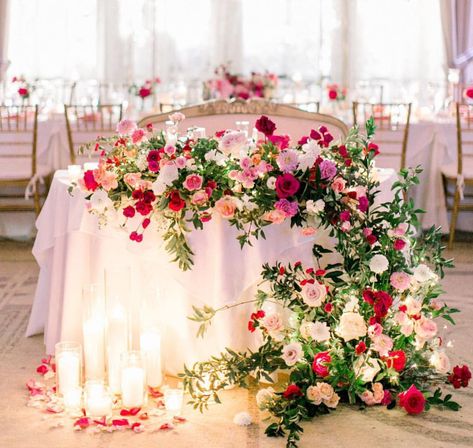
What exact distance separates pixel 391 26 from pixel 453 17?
1.99 ft

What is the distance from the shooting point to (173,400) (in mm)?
3531

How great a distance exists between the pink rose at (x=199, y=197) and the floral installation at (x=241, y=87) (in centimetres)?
388

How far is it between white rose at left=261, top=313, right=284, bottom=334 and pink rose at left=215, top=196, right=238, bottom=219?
0.39 m

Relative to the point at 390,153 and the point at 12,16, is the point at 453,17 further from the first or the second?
the point at 12,16

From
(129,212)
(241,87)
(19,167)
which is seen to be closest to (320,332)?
(129,212)

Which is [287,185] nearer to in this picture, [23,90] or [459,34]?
[23,90]

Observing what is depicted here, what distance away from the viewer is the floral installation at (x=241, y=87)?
24.2 feet

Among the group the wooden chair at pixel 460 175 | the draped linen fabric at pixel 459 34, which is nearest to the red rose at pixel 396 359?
the wooden chair at pixel 460 175

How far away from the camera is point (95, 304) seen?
145 inches

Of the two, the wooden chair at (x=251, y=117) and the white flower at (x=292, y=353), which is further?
the wooden chair at (x=251, y=117)

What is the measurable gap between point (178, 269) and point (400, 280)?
32.9 inches

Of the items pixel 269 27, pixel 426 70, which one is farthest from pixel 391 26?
pixel 269 27

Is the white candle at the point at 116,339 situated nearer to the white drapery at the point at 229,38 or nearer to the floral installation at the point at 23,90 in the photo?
the floral installation at the point at 23,90

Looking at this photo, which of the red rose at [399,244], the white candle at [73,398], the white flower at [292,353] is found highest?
the red rose at [399,244]
